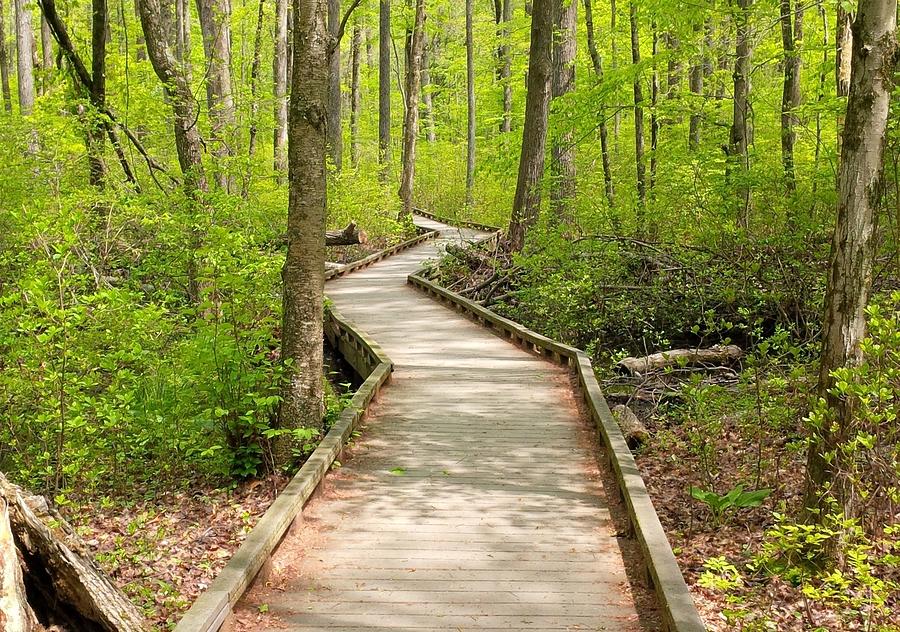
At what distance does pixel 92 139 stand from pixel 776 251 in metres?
10.4

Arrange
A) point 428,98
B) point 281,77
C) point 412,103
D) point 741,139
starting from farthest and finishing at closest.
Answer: point 428,98
point 412,103
point 281,77
point 741,139

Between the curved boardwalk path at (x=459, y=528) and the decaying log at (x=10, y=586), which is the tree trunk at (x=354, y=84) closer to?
the curved boardwalk path at (x=459, y=528)

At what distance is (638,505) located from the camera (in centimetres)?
575

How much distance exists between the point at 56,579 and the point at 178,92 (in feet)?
31.5

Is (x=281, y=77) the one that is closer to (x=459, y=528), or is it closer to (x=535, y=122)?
(x=535, y=122)

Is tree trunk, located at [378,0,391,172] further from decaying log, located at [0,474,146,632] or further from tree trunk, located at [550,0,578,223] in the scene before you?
decaying log, located at [0,474,146,632]

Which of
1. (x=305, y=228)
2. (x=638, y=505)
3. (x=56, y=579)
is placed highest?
(x=305, y=228)

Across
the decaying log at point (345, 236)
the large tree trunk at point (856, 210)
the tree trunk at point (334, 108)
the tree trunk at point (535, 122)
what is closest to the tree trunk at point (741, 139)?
the tree trunk at point (535, 122)

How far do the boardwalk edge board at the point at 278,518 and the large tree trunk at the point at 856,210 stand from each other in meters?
3.58

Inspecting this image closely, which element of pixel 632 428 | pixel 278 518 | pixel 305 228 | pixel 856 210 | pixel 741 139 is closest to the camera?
pixel 856 210

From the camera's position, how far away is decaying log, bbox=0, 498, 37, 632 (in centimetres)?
262

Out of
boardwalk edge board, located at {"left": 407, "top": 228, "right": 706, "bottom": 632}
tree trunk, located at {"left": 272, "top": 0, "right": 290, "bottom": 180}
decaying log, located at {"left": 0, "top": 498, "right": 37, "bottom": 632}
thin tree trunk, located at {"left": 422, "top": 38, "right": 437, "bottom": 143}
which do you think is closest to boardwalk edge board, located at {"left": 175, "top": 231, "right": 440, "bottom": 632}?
decaying log, located at {"left": 0, "top": 498, "right": 37, "bottom": 632}

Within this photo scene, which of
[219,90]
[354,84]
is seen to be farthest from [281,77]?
[354,84]

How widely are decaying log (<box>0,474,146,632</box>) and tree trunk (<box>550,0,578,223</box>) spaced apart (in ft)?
42.3
